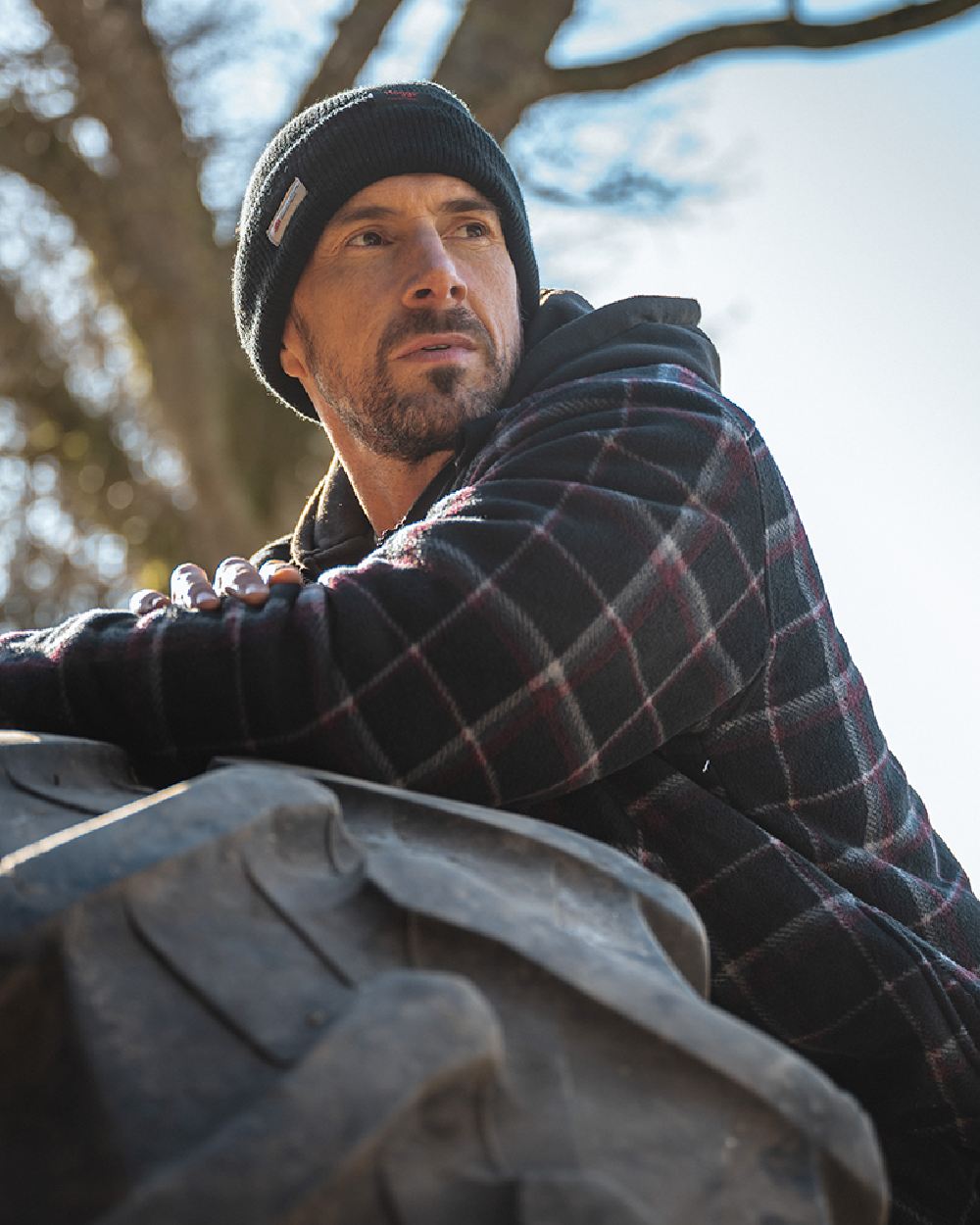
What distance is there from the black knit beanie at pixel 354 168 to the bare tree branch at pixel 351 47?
3035 mm

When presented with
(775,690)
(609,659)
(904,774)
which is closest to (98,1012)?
(609,659)

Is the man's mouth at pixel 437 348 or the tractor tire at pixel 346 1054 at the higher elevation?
the man's mouth at pixel 437 348

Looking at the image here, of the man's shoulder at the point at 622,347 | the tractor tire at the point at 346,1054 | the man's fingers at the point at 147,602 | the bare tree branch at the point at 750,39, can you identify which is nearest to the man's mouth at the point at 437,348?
the man's shoulder at the point at 622,347

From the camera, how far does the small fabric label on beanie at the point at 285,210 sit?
6.86ft

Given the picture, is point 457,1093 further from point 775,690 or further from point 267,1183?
point 775,690

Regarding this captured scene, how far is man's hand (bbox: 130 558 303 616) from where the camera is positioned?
4.00 ft

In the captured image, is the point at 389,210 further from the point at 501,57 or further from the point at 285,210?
the point at 501,57

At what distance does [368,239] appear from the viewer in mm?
2047

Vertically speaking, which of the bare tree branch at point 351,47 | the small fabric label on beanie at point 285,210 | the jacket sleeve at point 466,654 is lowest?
the jacket sleeve at point 466,654

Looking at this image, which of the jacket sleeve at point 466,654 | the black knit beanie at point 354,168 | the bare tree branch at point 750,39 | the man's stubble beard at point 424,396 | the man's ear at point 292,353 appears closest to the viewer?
the jacket sleeve at point 466,654

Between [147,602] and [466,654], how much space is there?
0.36m

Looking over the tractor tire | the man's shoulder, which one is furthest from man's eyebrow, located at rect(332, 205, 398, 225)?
the tractor tire

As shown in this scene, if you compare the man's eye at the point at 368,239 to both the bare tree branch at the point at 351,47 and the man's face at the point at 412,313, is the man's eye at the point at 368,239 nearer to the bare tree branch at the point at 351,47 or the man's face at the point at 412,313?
the man's face at the point at 412,313

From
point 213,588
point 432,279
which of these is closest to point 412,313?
point 432,279
